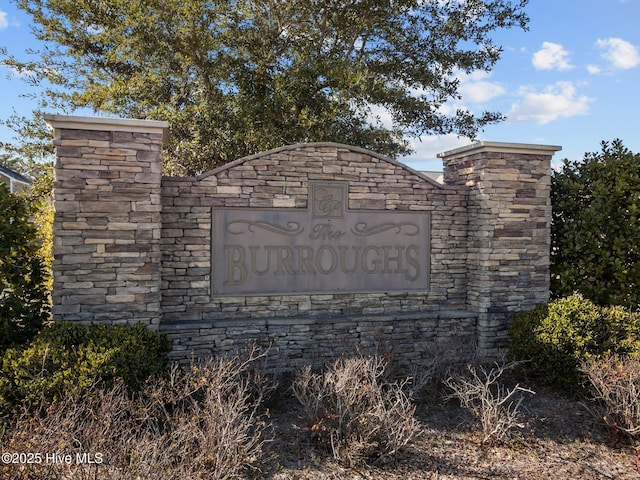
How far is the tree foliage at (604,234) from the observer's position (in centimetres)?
664

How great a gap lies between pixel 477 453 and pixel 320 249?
118 inches

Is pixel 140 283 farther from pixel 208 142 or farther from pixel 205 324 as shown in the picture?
pixel 208 142

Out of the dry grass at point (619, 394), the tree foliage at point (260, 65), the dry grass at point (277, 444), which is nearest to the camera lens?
the dry grass at point (277, 444)

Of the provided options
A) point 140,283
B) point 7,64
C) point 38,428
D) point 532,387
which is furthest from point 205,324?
point 7,64

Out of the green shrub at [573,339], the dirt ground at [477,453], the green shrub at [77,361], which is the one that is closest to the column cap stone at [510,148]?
the green shrub at [573,339]

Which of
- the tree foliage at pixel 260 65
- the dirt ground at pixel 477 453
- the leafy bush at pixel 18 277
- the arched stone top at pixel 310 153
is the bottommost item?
the dirt ground at pixel 477 453

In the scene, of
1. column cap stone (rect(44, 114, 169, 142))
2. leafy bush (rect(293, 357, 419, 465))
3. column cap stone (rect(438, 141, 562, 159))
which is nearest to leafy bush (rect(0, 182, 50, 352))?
column cap stone (rect(44, 114, 169, 142))

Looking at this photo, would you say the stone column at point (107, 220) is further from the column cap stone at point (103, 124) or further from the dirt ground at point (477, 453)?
the dirt ground at point (477, 453)

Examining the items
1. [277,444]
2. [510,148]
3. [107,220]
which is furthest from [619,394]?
[107,220]

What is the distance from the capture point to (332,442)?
12.9 ft

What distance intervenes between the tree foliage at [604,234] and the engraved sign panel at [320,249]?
2.12m

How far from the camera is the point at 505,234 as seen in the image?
660cm

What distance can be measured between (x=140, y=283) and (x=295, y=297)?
189cm

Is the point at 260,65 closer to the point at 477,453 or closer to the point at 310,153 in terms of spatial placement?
the point at 310,153
